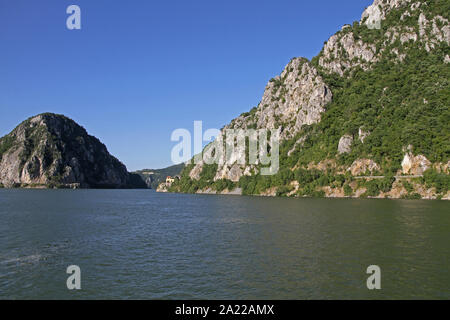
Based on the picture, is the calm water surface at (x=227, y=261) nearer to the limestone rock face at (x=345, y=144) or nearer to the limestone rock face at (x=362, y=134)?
the limestone rock face at (x=362, y=134)

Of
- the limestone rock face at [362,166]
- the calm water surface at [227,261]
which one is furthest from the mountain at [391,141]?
the calm water surface at [227,261]

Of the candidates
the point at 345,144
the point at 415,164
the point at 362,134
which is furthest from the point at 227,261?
the point at 362,134

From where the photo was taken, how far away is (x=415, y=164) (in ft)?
423

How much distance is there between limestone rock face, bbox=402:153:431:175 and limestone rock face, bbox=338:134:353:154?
35449mm

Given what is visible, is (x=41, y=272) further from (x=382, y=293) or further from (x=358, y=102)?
(x=358, y=102)

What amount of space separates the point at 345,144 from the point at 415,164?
42.8m

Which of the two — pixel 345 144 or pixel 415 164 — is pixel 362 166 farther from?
pixel 415 164

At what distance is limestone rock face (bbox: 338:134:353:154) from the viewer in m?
168

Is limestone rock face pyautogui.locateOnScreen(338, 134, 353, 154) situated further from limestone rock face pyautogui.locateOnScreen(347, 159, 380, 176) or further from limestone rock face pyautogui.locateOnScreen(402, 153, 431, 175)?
limestone rock face pyautogui.locateOnScreen(402, 153, 431, 175)

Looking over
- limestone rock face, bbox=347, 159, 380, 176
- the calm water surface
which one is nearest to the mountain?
limestone rock face, bbox=347, 159, 380, 176

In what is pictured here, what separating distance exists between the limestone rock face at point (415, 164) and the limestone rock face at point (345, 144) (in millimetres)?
35449

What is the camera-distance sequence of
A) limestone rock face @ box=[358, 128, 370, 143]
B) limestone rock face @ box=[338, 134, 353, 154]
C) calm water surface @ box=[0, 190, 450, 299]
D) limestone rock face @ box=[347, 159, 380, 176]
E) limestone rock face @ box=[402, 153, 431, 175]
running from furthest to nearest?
1. limestone rock face @ box=[338, 134, 353, 154]
2. limestone rock face @ box=[358, 128, 370, 143]
3. limestone rock face @ box=[347, 159, 380, 176]
4. limestone rock face @ box=[402, 153, 431, 175]
5. calm water surface @ box=[0, 190, 450, 299]

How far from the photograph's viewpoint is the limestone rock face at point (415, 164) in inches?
4958

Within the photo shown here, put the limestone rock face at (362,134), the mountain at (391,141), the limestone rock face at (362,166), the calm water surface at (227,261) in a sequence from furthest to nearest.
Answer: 1. the limestone rock face at (362,134)
2. the limestone rock face at (362,166)
3. the mountain at (391,141)
4. the calm water surface at (227,261)
